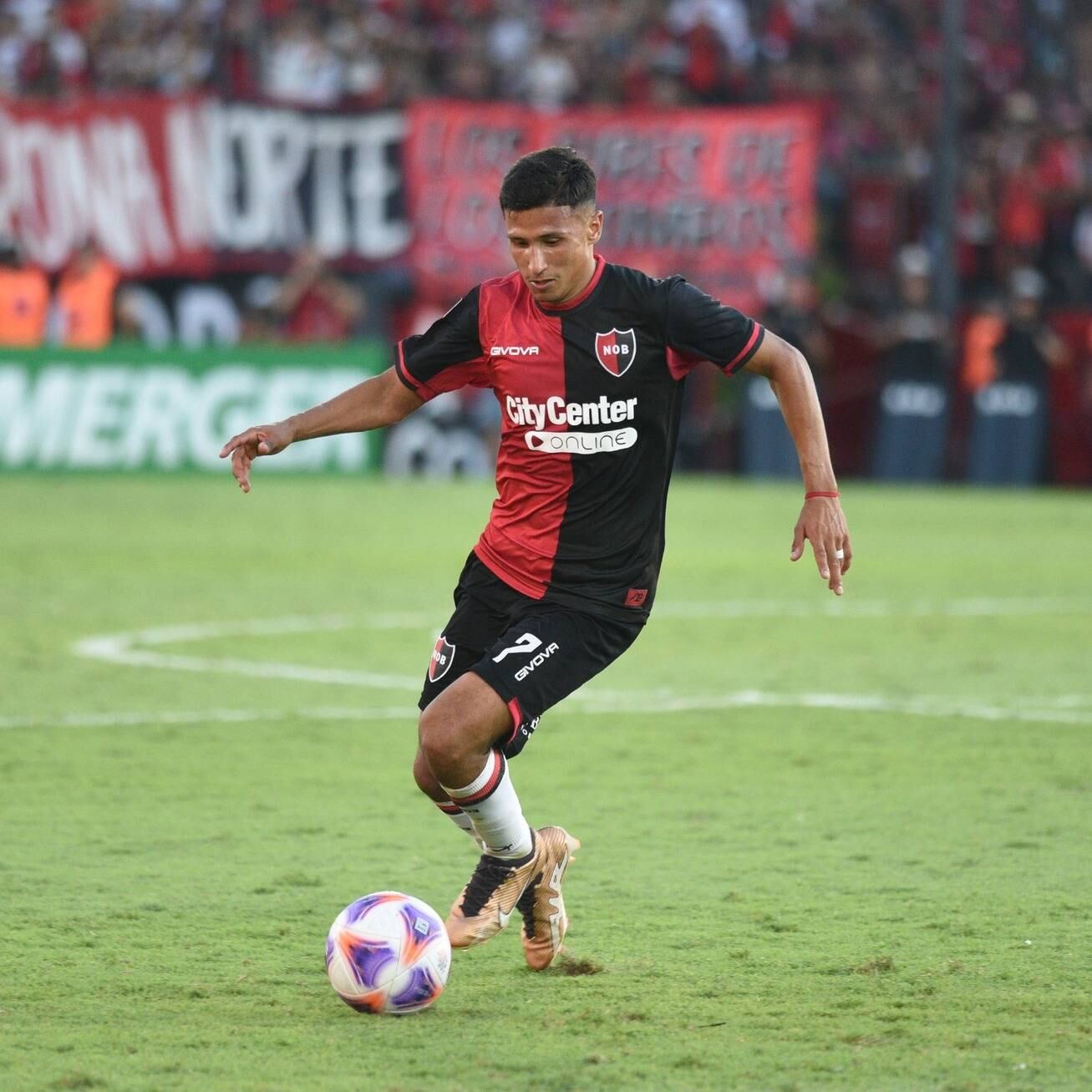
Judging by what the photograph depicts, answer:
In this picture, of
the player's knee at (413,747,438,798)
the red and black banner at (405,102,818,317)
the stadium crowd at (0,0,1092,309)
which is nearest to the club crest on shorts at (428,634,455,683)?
the player's knee at (413,747,438,798)

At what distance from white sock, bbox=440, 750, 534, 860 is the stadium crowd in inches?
723

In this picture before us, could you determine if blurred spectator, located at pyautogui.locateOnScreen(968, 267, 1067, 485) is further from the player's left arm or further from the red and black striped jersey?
the player's left arm

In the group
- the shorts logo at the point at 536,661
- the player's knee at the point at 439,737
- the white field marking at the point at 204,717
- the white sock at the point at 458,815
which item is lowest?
the white field marking at the point at 204,717

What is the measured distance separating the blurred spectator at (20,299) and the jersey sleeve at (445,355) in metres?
17.5

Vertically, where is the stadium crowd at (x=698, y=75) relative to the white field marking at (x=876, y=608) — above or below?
above

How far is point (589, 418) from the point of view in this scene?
537 centimetres

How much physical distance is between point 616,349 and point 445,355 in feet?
1.63

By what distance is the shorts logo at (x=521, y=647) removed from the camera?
5203 millimetres

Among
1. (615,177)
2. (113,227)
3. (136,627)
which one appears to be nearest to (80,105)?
(113,227)

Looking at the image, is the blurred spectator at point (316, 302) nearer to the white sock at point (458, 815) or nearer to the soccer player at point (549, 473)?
the soccer player at point (549, 473)

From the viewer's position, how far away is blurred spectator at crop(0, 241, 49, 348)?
73.2 ft

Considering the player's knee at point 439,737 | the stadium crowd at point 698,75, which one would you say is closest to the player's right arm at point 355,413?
the player's knee at point 439,737

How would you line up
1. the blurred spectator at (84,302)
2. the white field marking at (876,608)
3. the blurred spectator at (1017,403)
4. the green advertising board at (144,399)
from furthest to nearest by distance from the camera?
the blurred spectator at (84,302) → the blurred spectator at (1017,403) → the green advertising board at (144,399) → the white field marking at (876,608)

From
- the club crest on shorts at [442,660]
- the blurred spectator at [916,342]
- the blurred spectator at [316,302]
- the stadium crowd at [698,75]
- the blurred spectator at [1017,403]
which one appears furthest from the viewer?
the stadium crowd at [698,75]
